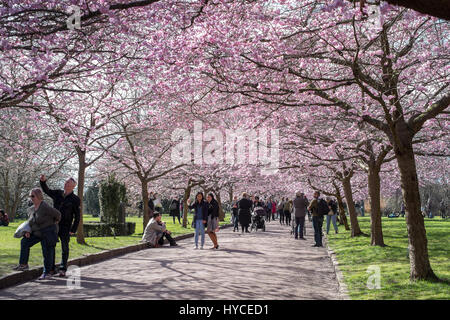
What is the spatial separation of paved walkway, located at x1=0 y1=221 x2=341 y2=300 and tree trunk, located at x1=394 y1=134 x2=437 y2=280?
1482 mm

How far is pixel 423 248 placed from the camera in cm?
930

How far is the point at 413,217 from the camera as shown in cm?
946

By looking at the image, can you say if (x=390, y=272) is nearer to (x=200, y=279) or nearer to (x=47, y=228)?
(x=200, y=279)

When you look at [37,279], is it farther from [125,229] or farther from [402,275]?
[125,229]

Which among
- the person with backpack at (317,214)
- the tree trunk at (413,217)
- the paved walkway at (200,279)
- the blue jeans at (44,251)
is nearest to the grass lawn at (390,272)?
the tree trunk at (413,217)

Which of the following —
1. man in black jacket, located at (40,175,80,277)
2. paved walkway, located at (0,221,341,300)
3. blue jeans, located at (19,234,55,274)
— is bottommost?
paved walkway, located at (0,221,341,300)

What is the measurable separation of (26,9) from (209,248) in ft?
35.9

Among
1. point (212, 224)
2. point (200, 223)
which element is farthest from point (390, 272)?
point (200, 223)

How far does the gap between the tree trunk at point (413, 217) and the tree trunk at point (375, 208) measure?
22.2 feet

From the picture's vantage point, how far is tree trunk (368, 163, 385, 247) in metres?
16.3

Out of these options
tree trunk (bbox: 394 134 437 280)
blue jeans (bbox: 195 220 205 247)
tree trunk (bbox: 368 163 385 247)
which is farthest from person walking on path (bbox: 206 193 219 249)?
tree trunk (bbox: 394 134 437 280)

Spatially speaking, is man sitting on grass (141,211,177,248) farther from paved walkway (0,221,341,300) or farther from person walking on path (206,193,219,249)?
paved walkway (0,221,341,300)

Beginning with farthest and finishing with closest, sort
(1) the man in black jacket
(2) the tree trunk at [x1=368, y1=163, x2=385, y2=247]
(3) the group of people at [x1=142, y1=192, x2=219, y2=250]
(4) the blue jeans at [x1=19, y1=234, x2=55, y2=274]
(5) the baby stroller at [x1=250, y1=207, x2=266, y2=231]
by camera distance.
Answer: (5) the baby stroller at [x1=250, y1=207, x2=266, y2=231] → (3) the group of people at [x1=142, y1=192, x2=219, y2=250] → (2) the tree trunk at [x1=368, y1=163, x2=385, y2=247] → (1) the man in black jacket → (4) the blue jeans at [x1=19, y1=234, x2=55, y2=274]
